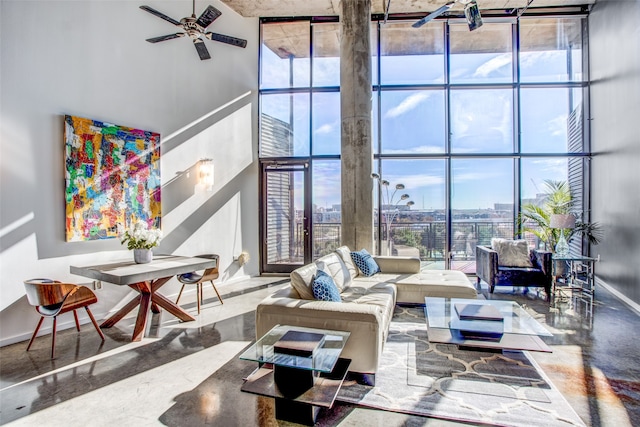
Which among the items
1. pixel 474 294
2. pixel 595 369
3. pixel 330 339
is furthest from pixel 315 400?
pixel 474 294

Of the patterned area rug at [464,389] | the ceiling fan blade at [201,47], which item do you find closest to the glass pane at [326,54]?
the ceiling fan blade at [201,47]

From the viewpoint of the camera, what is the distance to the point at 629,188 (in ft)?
15.0

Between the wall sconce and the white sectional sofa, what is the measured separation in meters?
2.44

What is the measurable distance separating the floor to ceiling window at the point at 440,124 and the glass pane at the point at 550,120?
0.02 m

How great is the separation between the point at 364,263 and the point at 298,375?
2422 mm

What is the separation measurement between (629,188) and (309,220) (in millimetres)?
4794

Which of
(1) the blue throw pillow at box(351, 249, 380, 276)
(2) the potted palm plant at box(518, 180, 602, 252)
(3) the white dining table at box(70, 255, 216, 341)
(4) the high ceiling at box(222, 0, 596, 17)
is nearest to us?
(3) the white dining table at box(70, 255, 216, 341)

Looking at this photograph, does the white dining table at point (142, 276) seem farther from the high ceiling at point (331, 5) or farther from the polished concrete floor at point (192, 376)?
the high ceiling at point (331, 5)

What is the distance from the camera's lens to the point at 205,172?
17.1 ft

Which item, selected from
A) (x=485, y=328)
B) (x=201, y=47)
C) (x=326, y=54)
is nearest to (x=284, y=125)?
(x=326, y=54)

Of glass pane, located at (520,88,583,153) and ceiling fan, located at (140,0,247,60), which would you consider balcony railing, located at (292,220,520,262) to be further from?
ceiling fan, located at (140,0,247,60)

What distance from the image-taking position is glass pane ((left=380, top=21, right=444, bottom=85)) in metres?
6.34

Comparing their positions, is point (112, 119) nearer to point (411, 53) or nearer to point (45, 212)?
point (45, 212)

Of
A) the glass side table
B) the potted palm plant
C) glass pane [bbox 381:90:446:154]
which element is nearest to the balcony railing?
the potted palm plant
